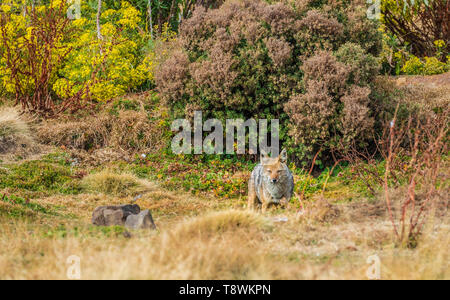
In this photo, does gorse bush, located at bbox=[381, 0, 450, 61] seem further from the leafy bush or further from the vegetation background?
the leafy bush

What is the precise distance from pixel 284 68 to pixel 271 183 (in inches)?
129

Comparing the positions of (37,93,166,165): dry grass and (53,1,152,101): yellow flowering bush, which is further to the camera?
(53,1,152,101): yellow flowering bush

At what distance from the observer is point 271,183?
708cm

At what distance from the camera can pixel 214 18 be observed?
1019 centimetres

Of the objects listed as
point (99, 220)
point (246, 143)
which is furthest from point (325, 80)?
point (99, 220)

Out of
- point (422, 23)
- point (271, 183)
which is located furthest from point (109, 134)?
point (422, 23)

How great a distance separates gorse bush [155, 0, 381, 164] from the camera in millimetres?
8969

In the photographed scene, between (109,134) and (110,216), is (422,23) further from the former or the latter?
(110,216)

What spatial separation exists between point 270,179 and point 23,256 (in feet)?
11.4

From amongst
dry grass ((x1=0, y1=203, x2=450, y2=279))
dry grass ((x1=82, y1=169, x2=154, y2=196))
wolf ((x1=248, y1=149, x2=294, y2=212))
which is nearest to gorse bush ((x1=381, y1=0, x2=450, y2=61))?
wolf ((x1=248, y1=149, x2=294, y2=212))

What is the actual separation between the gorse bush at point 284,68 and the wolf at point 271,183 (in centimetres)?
205

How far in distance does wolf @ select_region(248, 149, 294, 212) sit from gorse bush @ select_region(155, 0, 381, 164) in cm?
205

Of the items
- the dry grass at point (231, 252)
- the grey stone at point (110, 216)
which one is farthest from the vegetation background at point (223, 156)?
the grey stone at point (110, 216)

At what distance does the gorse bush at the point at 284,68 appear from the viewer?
8.97 metres
